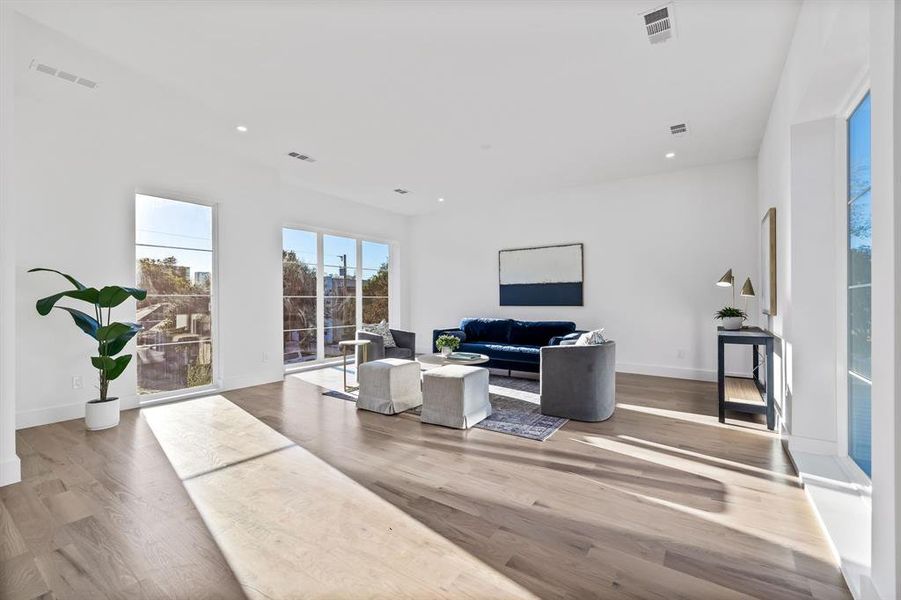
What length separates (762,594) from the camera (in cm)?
160

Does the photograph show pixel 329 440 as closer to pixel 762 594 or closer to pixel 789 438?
pixel 762 594

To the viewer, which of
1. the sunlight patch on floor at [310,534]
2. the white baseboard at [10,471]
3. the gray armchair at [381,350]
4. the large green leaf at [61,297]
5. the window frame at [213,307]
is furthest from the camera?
the gray armchair at [381,350]

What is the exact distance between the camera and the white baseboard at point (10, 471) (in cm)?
257

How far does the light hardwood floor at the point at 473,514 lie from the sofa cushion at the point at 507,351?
1935 millimetres

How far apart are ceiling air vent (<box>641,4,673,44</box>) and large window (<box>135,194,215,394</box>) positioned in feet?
17.0

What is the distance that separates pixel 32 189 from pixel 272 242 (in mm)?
2480

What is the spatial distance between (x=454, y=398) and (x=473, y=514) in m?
1.46

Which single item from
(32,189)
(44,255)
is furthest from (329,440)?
(32,189)

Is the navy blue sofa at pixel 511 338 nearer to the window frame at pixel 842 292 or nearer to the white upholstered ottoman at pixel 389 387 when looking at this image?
the white upholstered ottoman at pixel 389 387

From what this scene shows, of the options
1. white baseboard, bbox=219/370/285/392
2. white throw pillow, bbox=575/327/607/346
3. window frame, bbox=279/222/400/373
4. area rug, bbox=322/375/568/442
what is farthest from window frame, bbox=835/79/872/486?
window frame, bbox=279/222/400/373

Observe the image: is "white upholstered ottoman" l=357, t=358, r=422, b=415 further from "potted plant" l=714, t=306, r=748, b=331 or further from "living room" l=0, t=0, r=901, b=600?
"potted plant" l=714, t=306, r=748, b=331

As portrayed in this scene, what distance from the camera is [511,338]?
6.36m

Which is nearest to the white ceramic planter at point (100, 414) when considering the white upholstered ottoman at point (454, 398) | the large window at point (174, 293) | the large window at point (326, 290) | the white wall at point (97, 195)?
the white wall at point (97, 195)

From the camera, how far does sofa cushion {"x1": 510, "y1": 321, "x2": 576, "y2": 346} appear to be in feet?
19.7
